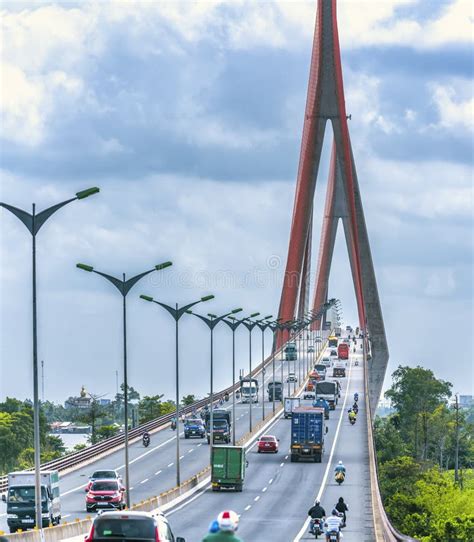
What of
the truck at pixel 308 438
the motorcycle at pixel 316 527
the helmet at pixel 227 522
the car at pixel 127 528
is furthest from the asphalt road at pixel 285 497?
the helmet at pixel 227 522

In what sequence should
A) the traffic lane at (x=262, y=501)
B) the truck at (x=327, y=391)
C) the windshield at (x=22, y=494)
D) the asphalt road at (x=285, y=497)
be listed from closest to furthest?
the asphalt road at (x=285, y=497) → the traffic lane at (x=262, y=501) → the windshield at (x=22, y=494) → the truck at (x=327, y=391)

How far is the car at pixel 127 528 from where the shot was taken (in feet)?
85.2

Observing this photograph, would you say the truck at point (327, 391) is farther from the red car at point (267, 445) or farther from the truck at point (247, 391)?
the red car at point (267, 445)

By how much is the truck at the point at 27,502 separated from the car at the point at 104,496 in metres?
4.88

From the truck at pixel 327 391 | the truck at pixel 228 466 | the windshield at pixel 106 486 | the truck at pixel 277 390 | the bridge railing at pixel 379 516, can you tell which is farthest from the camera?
the truck at pixel 277 390

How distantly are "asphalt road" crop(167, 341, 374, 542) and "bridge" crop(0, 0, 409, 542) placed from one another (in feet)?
0.17

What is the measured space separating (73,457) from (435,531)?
81.4 feet

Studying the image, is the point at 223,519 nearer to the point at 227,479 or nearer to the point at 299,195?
the point at 227,479

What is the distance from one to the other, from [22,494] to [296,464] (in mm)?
39296

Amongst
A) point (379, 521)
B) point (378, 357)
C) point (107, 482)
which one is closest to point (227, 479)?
point (107, 482)

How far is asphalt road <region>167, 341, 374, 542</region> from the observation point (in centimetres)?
5700

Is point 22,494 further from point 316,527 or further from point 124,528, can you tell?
point 124,528

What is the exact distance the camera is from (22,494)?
5909cm

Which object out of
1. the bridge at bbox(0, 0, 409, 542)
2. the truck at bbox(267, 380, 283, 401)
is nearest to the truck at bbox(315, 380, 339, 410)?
the bridge at bbox(0, 0, 409, 542)
